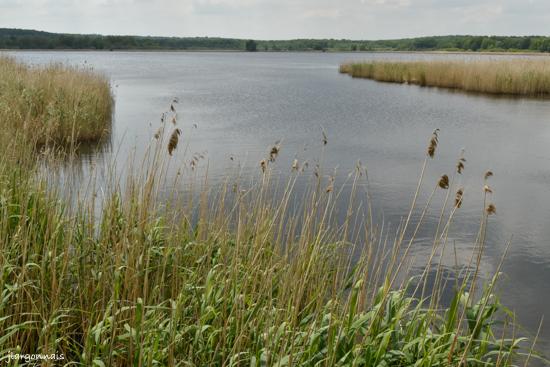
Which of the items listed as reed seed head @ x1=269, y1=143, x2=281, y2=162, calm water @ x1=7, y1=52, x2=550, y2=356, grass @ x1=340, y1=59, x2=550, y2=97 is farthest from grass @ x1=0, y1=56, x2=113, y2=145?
grass @ x1=340, y1=59, x2=550, y2=97

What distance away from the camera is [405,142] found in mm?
13430

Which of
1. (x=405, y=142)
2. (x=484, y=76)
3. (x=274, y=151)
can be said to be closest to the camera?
(x=274, y=151)

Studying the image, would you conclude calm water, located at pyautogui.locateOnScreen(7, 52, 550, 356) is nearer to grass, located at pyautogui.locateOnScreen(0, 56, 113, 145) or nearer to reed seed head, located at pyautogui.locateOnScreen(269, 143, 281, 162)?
grass, located at pyautogui.locateOnScreen(0, 56, 113, 145)

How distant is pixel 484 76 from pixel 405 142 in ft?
41.7

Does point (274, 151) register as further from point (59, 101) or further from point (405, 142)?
point (405, 142)

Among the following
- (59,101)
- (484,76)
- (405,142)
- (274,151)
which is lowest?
(405,142)

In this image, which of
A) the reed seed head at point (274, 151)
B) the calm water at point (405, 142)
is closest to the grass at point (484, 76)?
the calm water at point (405, 142)

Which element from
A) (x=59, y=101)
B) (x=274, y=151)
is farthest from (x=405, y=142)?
(x=274, y=151)

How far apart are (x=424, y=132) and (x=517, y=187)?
18.7 ft

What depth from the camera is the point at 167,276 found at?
387 cm

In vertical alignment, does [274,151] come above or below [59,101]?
above

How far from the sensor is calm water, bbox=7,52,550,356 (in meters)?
6.54

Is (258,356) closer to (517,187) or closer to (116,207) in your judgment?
(116,207)

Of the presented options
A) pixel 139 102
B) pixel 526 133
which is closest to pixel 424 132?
pixel 526 133
